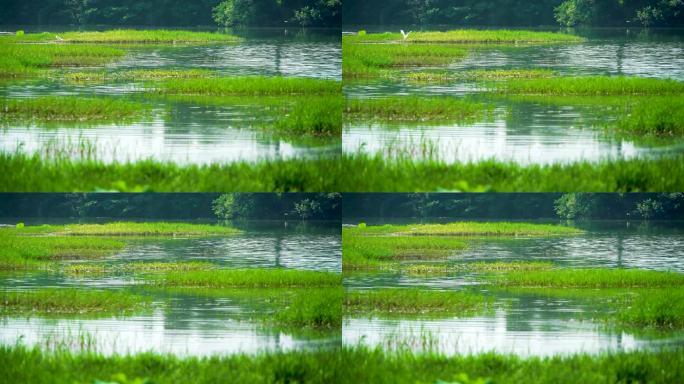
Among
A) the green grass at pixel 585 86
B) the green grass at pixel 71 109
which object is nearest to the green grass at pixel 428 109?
the green grass at pixel 585 86

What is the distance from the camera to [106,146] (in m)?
7.65

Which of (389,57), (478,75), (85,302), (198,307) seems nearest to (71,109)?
(85,302)

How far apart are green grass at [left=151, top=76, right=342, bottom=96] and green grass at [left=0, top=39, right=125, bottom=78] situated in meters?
0.41

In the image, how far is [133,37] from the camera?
311 inches

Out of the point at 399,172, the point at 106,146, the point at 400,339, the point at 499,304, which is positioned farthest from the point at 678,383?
the point at 106,146

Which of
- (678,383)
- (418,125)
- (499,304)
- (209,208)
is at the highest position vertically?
(418,125)

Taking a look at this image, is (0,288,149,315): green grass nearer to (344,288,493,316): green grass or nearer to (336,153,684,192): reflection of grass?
(344,288,493,316): green grass

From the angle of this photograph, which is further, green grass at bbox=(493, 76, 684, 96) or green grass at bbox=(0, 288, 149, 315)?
green grass at bbox=(493, 76, 684, 96)

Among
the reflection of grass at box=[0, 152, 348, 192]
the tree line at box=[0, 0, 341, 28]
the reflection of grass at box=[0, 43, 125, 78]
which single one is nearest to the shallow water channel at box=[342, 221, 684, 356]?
the reflection of grass at box=[0, 152, 348, 192]

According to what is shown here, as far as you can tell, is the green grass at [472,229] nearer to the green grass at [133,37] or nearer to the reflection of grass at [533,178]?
the reflection of grass at [533,178]

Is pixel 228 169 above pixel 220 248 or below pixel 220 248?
above

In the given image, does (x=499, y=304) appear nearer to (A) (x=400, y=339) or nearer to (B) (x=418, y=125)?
(A) (x=400, y=339)

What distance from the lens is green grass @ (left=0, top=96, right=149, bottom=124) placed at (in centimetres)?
776

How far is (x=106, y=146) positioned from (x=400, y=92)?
7.06ft
